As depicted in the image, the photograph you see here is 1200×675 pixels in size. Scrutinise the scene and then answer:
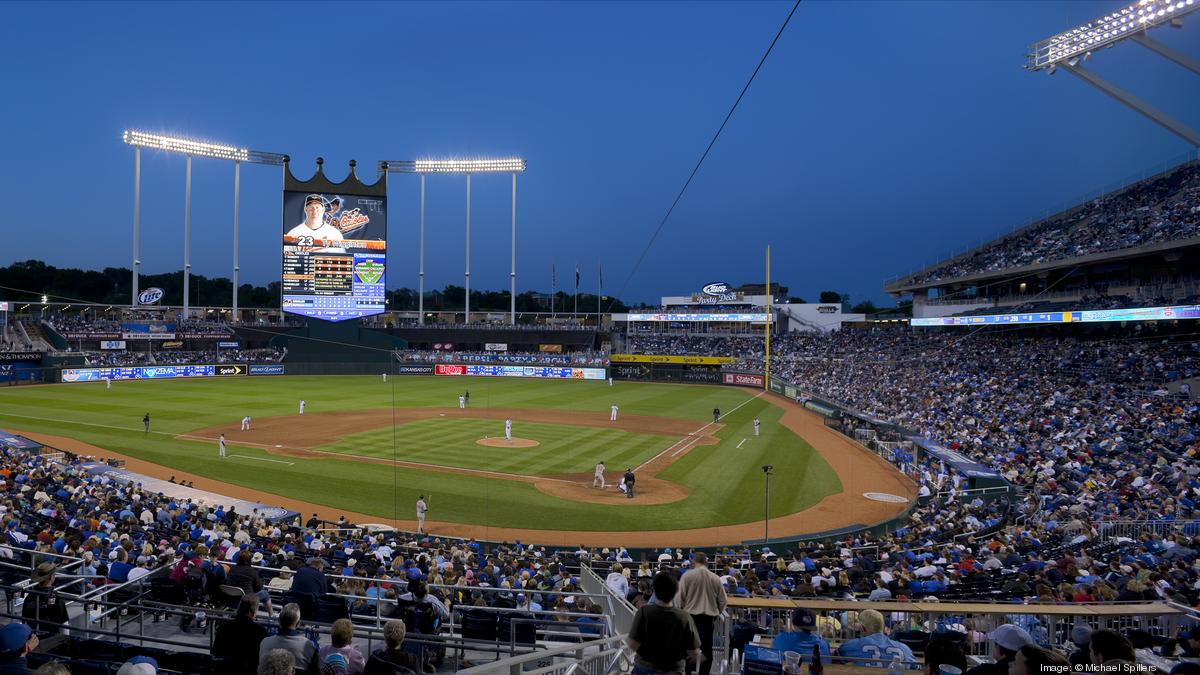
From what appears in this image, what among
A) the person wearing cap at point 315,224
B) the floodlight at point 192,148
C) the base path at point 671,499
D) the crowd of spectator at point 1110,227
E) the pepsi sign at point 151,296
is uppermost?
the floodlight at point 192,148

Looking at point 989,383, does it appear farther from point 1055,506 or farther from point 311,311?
point 311,311

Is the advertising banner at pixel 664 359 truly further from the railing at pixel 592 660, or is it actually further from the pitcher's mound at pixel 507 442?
the railing at pixel 592 660

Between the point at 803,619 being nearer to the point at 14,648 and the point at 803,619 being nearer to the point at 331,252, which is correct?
the point at 14,648

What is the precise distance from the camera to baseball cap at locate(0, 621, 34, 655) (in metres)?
4.46

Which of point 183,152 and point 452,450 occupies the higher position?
point 183,152

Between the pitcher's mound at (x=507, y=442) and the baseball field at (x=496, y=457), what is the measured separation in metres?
0.06

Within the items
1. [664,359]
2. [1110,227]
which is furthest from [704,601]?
[664,359]

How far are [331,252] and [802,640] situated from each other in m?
64.8

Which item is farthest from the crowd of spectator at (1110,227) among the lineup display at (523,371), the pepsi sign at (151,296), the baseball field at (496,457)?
the pepsi sign at (151,296)

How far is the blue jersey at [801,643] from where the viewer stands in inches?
238

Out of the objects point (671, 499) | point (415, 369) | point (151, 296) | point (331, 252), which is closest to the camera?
point (671, 499)

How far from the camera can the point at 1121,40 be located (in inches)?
1117

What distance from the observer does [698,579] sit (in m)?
5.92

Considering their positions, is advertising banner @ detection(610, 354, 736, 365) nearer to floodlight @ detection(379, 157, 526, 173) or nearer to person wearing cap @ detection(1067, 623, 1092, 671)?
floodlight @ detection(379, 157, 526, 173)
